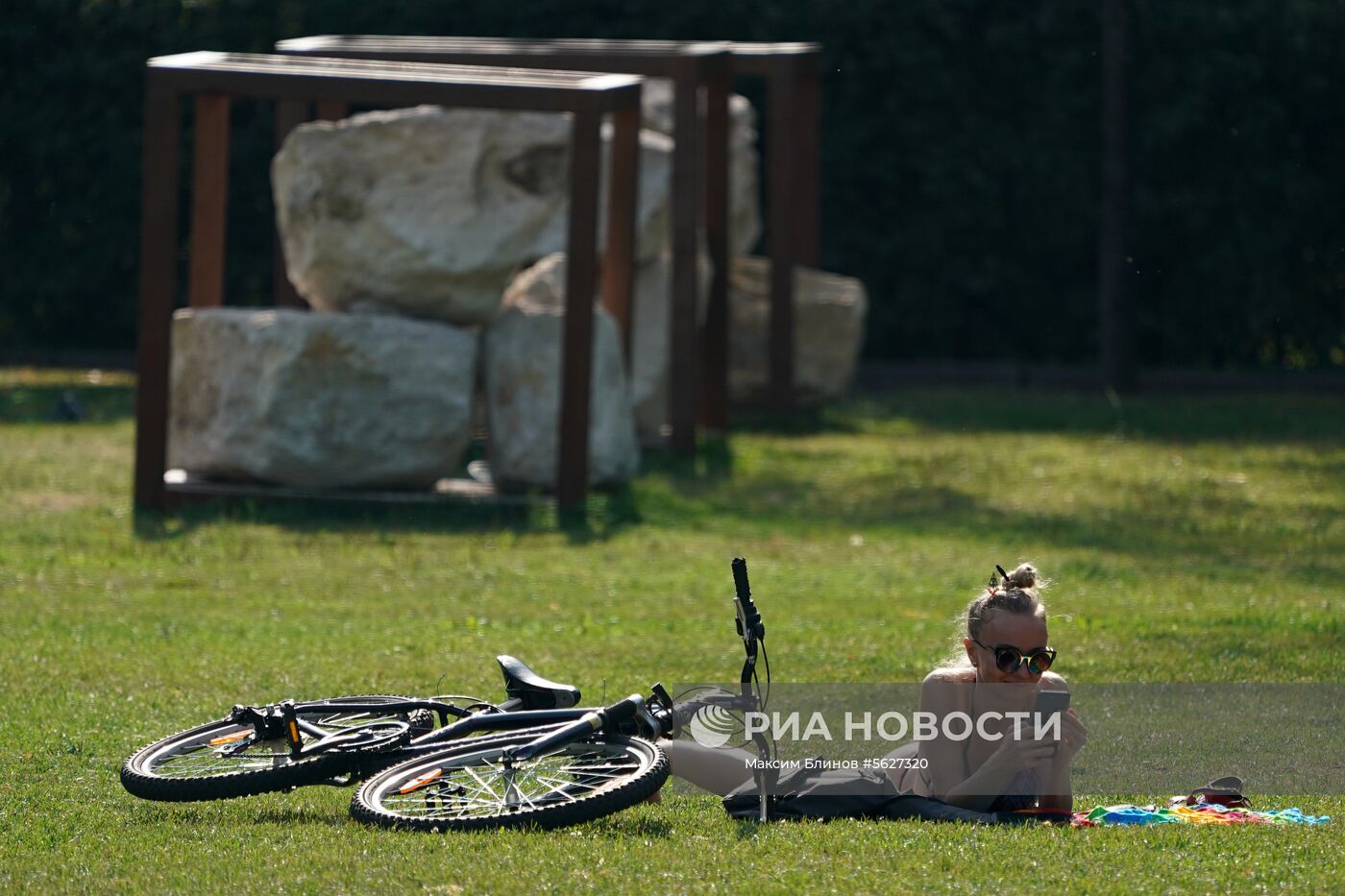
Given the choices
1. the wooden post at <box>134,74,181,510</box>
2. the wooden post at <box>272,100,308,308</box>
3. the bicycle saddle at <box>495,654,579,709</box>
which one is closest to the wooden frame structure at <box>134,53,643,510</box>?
the wooden post at <box>134,74,181,510</box>

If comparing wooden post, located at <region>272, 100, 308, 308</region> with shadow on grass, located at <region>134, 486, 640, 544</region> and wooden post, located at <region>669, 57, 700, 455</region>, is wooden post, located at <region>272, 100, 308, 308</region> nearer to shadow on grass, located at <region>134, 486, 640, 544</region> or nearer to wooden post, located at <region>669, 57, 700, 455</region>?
wooden post, located at <region>669, 57, 700, 455</region>

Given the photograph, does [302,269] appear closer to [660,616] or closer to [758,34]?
[660,616]

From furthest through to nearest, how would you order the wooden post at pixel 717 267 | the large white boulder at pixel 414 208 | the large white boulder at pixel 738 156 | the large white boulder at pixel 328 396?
the large white boulder at pixel 738 156
the wooden post at pixel 717 267
the large white boulder at pixel 414 208
the large white boulder at pixel 328 396

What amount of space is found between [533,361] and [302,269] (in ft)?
4.75

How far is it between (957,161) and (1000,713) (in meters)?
13.9

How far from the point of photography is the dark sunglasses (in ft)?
15.9

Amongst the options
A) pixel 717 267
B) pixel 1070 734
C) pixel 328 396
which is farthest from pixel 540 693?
pixel 717 267

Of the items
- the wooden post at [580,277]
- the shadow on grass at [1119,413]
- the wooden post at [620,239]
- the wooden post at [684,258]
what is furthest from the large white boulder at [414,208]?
the shadow on grass at [1119,413]

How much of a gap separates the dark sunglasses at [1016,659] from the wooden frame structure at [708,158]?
937 centimetres

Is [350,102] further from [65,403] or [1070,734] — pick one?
[1070,734]

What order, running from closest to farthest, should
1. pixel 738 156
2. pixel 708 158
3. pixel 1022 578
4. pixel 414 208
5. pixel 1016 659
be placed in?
1. pixel 1016 659
2. pixel 1022 578
3. pixel 414 208
4. pixel 708 158
5. pixel 738 156

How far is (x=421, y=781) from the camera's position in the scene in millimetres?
5043

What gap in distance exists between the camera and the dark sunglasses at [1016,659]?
15.9ft

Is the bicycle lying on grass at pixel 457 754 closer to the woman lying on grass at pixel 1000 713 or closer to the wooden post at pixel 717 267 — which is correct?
the woman lying on grass at pixel 1000 713
